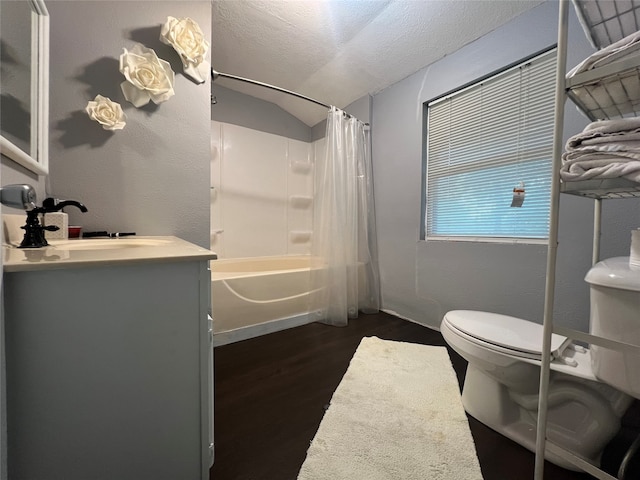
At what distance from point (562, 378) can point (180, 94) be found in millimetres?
2235

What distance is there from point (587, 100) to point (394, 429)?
135 cm

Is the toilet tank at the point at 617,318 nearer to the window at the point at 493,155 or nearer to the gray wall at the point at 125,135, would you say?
the window at the point at 493,155

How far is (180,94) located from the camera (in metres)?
1.46

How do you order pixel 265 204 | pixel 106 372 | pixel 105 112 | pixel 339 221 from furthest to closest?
1. pixel 265 204
2. pixel 339 221
3. pixel 105 112
4. pixel 106 372

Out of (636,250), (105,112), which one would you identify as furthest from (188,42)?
(636,250)

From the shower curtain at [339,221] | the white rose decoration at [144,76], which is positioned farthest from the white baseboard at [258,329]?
the white rose decoration at [144,76]

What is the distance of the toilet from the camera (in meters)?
0.65

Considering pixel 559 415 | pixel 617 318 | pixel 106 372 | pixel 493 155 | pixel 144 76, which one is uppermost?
pixel 144 76

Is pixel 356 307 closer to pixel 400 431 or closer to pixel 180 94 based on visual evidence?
pixel 400 431

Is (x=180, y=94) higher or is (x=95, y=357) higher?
(x=180, y=94)

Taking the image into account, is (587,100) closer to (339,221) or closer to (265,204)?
(339,221)

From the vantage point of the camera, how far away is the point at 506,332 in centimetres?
102

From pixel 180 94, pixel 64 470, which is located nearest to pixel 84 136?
pixel 180 94

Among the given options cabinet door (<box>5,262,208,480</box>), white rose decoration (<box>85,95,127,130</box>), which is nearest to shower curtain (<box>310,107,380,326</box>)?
white rose decoration (<box>85,95,127,130</box>)
